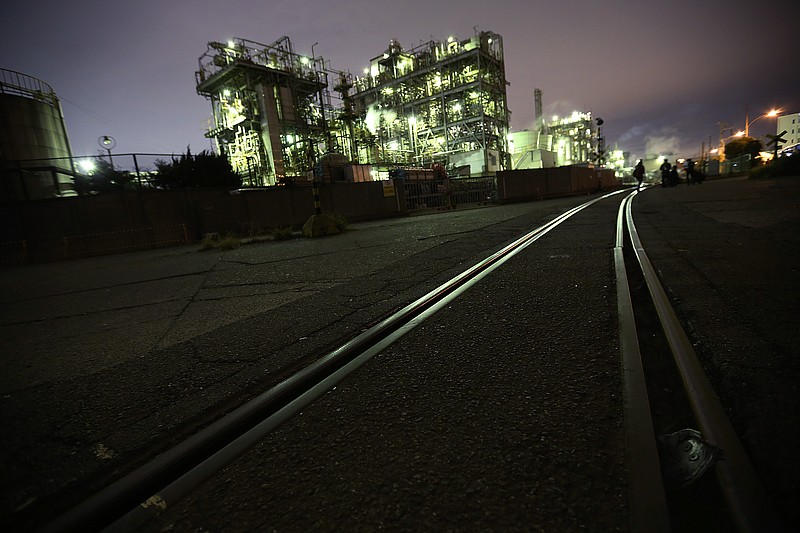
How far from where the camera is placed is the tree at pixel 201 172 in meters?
18.5

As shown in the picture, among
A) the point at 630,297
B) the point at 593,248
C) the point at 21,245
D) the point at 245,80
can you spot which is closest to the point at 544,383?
the point at 630,297

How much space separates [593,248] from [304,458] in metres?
4.20

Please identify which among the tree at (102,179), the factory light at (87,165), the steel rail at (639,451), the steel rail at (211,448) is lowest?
the steel rail at (639,451)

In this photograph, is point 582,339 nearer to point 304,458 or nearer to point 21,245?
point 304,458

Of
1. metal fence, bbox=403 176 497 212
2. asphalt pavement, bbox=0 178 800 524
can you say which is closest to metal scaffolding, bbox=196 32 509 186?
metal fence, bbox=403 176 497 212

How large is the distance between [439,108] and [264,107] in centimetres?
1973

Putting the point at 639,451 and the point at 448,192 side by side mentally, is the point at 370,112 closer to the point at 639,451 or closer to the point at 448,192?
the point at 448,192

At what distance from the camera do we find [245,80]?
27.3 meters

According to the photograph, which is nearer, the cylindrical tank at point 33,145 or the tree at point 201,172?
the cylindrical tank at point 33,145

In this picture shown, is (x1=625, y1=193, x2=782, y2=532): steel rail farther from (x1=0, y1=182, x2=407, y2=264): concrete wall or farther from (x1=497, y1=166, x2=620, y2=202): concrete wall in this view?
(x1=497, y1=166, x2=620, y2=202): concrete wall

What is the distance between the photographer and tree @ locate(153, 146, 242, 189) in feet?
60.7

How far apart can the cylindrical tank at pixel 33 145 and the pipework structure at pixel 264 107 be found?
9898mm

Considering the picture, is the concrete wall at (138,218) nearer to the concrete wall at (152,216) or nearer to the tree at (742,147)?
the concrete wall at (152,216)

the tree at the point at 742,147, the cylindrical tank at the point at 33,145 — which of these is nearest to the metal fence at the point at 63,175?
the cylindrical tank at the point at 33,145
